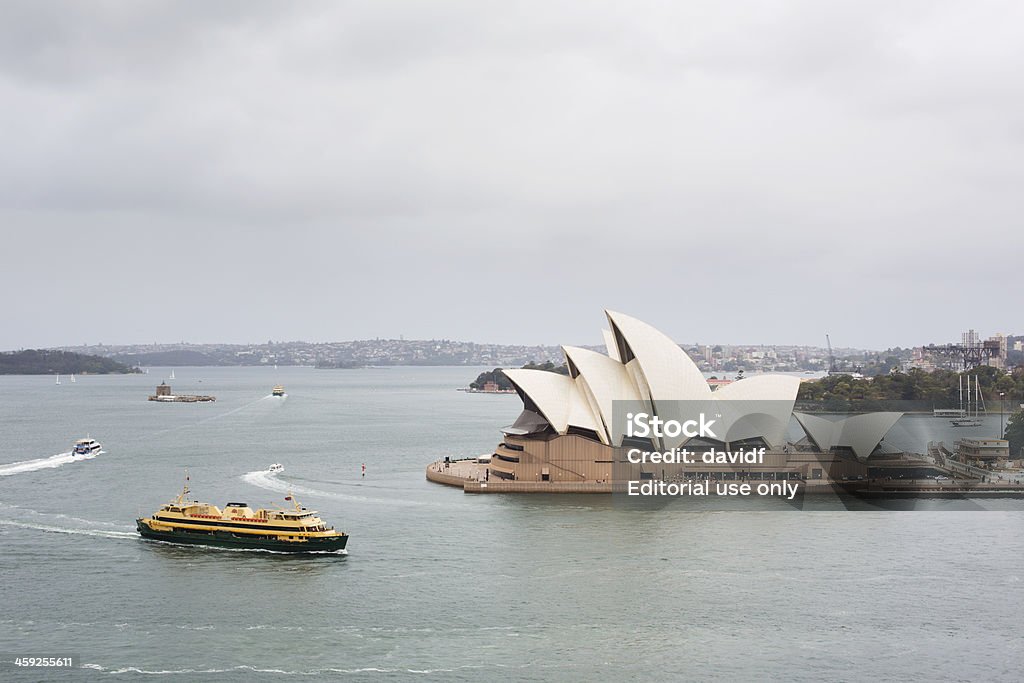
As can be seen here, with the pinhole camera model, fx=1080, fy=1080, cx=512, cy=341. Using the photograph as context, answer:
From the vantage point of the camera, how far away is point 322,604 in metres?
22.7

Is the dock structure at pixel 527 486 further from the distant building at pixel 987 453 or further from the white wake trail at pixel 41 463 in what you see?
the white wake trail at pixel 41 463

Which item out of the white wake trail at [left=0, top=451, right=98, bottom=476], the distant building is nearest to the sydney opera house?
the distant building

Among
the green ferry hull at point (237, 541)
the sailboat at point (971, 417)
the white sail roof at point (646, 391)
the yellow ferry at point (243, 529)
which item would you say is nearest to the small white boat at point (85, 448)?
the white sail roof at point (646, 391)

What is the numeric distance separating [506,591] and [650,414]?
1666 centimetres

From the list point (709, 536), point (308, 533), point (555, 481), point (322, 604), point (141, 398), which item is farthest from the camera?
point (141, 398)

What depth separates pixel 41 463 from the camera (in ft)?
149

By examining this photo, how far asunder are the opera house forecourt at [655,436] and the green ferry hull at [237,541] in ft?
35.2

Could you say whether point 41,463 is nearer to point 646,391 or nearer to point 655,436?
point 646,391

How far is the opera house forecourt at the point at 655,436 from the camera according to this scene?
38.0m

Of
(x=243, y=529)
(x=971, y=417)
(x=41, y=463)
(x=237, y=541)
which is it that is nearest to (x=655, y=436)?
(x=243, y=529)

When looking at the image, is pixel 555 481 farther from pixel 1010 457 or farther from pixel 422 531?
pixel 1010 457

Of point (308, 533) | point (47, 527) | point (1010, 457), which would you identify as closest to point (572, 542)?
point (308, 533)

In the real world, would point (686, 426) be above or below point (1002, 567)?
above

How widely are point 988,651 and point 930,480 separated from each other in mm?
20262
